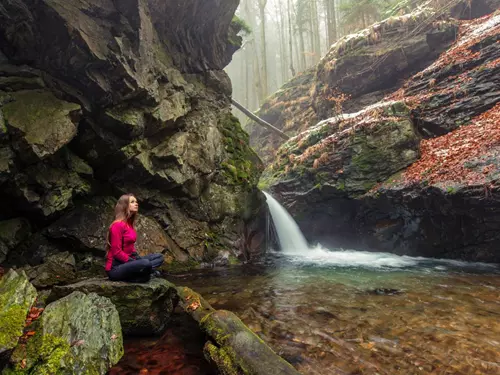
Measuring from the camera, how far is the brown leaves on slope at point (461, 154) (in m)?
9.76

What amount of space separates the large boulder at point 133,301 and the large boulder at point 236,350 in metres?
0.81

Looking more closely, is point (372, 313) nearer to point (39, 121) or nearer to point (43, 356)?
point (43, 356)

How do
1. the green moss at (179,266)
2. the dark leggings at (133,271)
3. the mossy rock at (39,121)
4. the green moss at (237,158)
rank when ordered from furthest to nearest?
1. the green moss at (237,158)
2. the green moss at (179,266)
3. the mossy rock at (39,121)
4. the dark leggings at (133,271)

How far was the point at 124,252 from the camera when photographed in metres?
5.13

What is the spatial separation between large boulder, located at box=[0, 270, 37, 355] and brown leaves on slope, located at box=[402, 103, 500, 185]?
1154 cm

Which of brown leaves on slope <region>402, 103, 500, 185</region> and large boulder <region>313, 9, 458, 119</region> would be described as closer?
brown leaves on slope <region>402, 103, 500, 185</region>

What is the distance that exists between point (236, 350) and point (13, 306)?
263cm

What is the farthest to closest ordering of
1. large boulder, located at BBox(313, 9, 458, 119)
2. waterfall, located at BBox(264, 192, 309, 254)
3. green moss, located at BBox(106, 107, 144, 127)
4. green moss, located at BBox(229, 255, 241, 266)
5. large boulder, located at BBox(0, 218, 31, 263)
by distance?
large boulder, located at BBox(313, 9, 458, 119) → waterfall, located at BBox(264, 192, 309, 254) → green moss, located at BBox(229, 255, 241, 266) → green moss, located at BBox(106, 107, 144, 127) → large boulder, located at BBox(0, 218, 31, 263)

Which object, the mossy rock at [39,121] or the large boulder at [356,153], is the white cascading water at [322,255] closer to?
the large boulder at [356,153]

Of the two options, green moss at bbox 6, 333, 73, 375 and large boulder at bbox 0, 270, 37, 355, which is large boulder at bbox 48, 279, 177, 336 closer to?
large boulder at bbox 0, 270, 37, 355

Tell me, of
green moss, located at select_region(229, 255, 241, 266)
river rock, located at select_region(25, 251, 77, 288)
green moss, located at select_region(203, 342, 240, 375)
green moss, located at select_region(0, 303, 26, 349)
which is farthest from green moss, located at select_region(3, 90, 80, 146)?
green moss, located at select_region(229, 255, 241, 266)

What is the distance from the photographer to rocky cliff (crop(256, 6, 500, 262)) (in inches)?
399

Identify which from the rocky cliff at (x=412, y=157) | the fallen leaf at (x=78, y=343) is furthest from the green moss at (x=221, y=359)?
the rocky cliff at (x=412, y=157)

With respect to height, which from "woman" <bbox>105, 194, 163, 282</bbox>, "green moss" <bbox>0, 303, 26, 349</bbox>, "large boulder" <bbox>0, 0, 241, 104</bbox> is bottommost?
"green moss" <bbox>0, 303, 26, 349</bbox>
